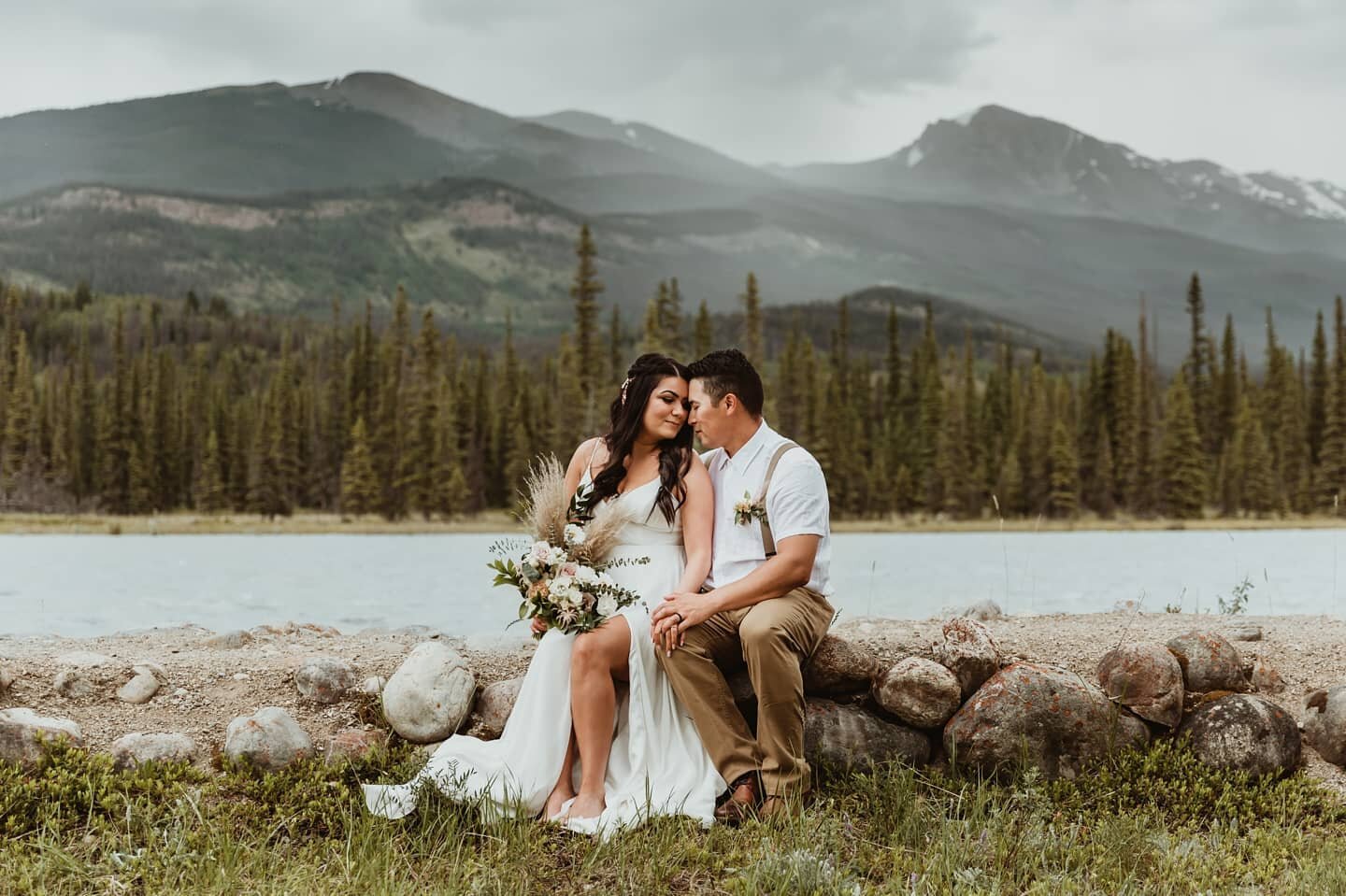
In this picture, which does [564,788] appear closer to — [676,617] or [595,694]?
[595,694]

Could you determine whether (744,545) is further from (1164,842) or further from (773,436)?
(1164,842)

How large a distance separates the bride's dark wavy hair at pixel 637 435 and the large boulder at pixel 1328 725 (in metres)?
4.18

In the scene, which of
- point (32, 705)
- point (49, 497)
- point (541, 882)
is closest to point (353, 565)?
point (32, 705)

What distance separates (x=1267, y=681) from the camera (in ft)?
23.5

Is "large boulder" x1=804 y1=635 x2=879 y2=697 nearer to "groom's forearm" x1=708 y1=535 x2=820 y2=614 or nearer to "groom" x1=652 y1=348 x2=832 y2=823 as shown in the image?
"groom" x1=652 y1=348 x2=832 y2=823

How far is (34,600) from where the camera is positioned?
69.3 feet

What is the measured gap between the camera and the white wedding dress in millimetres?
5586

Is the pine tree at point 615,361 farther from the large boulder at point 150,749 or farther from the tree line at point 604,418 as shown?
the large boulder at point 150,749

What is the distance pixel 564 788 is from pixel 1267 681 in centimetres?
481

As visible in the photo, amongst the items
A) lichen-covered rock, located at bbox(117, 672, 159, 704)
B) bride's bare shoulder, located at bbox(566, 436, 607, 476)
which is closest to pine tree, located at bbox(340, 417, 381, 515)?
lichen-covered rock, located at bbox(117, 672, 159, 704)

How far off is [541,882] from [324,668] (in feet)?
8.93

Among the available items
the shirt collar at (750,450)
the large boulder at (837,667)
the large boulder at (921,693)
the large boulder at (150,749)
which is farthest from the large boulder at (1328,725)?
the large boulder at (150,749)

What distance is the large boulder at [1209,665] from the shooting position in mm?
6973

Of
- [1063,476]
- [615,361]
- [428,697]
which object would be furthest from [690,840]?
[615,361]
